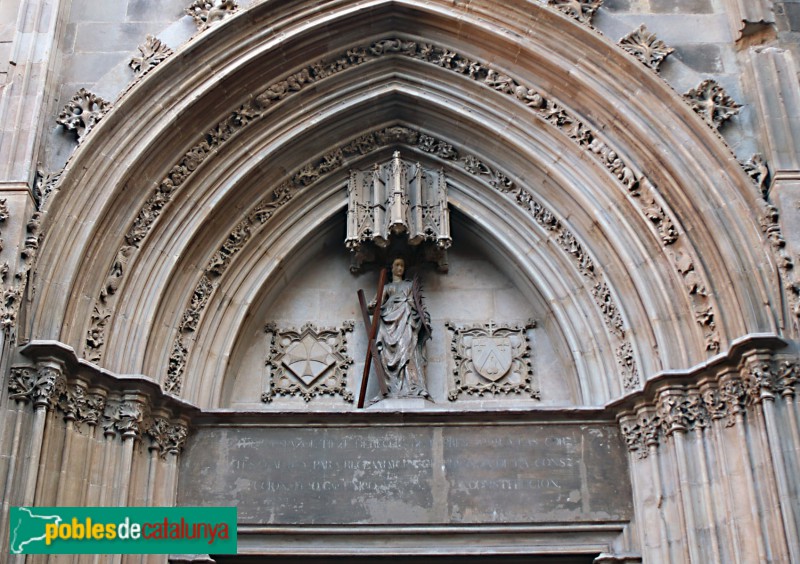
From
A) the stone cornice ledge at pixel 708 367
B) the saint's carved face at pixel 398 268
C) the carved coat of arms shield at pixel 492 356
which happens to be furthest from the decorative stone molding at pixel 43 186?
the stone cornice ledge at pixel 708 367

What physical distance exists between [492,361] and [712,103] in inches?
130

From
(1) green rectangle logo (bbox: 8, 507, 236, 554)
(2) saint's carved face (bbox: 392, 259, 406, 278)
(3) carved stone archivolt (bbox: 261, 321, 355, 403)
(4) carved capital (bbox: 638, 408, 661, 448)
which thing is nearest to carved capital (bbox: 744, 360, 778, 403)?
(4) carved capital (bbox: 638, 408, 661, 448)

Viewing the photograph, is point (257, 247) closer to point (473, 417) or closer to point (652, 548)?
point (473, 417)

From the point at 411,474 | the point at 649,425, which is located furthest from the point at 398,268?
the point at 649,425

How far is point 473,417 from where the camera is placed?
10984mm

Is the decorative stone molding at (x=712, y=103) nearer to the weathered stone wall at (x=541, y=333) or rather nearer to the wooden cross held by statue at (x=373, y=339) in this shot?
the weathered stone wall at (x=541, y=333)

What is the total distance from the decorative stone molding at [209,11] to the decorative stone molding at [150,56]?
0.45 m

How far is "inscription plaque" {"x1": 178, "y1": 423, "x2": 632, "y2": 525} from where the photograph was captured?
10.6 meters

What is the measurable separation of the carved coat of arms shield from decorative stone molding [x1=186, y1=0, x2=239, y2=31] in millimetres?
4129

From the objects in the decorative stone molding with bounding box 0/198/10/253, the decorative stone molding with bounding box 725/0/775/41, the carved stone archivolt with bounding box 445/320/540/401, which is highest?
the decorative stone molding with bounding box 725/0/775/41

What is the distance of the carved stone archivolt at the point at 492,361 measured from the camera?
11.7 m

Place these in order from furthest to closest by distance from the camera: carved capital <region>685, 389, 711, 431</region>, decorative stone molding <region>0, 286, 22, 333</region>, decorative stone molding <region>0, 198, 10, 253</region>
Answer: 1. carved capital <region>685, 389, 711, 431</region>
2. decorative stone molding <region>0, 198, 10, 253</region>
3. decorative stone molding <region>0, 286, 22, 333</region>

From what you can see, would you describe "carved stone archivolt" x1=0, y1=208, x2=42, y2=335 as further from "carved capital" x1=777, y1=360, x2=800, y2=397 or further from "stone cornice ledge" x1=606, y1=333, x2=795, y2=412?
"carved capital" x1=777, y1=360, x2=800, y2=397

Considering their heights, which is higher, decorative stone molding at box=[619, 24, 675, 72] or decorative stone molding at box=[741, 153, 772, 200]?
decorative stone molding at box=[619, 24, 675, 72]
